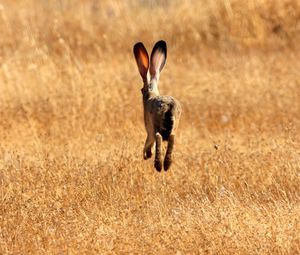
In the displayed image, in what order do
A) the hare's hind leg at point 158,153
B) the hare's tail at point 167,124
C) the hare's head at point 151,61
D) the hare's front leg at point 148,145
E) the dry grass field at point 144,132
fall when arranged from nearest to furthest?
the dry grass field at point 144,132
the hare's hind leg at point 158,153
the hare's tail at point 167,124
the hare's front leg at point 148,145
the hare's head at point 151,61

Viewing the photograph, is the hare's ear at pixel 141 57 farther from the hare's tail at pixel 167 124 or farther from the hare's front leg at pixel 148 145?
the hare's tail at pixel 167 124

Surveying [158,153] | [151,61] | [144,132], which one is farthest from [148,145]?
[144,132]

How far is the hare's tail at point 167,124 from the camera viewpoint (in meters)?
8.64

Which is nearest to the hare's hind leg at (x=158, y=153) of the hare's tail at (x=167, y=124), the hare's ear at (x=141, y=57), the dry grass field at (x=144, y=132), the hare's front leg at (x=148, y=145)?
the hare's tail at (x=167, y=124)

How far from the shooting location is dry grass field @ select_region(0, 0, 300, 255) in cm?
768

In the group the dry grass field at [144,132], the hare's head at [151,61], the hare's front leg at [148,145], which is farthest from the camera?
the hare's head at [151,61]

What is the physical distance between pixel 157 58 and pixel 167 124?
1951mm

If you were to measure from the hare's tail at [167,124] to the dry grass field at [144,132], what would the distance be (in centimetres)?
59

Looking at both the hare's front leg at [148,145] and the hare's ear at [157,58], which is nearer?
the hare's front leg at [148,145]

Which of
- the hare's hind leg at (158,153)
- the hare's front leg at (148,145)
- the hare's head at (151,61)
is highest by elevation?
the hare's head at (151,61)

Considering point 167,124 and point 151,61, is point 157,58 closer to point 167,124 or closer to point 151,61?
point 151,61

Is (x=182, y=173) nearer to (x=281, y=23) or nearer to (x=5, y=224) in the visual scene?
(x=5, y=224)

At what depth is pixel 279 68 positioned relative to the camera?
16469mm

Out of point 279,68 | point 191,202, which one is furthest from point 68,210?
point 279,68
